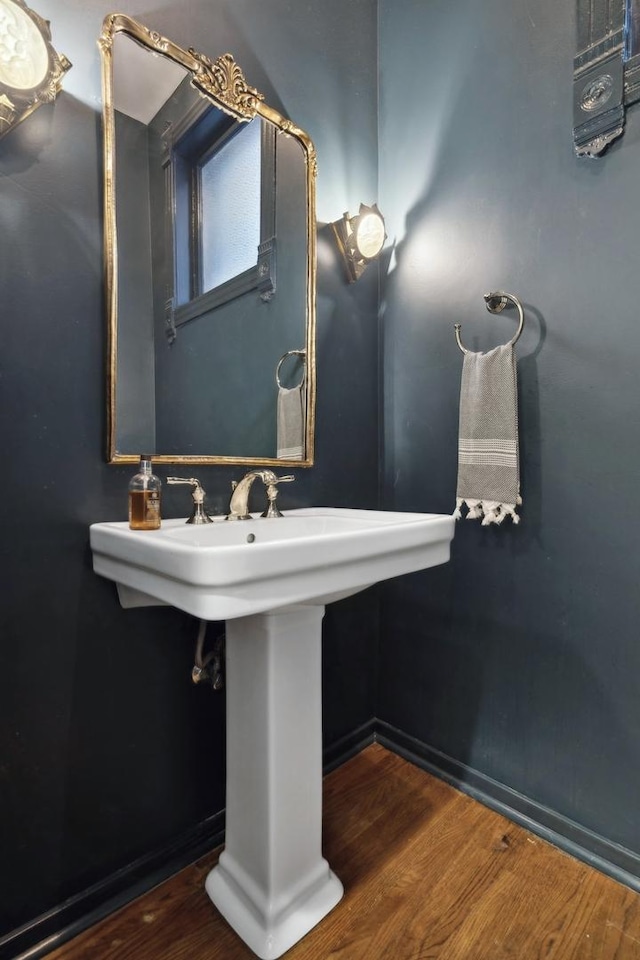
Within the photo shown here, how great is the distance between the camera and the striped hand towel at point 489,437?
47.6 inches

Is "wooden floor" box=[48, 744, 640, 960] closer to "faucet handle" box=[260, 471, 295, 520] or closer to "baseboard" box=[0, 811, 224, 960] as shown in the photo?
"baseboard" box=[0, 811, 224, 960]

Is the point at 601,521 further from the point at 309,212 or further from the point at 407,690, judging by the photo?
the point at 309,212

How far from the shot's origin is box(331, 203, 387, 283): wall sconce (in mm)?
1439

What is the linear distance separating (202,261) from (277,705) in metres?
1.04

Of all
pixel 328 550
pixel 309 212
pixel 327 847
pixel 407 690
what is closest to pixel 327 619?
pixel 407 690

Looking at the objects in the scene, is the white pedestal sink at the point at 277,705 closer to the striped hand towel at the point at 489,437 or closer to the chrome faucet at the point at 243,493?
the chrome faucet at the point at 243,493

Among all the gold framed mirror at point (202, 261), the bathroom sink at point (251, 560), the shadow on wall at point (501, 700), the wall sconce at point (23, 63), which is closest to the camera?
the bathroom sink at point (251, 560)

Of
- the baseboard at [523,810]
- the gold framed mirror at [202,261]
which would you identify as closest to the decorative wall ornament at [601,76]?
the gold framed mirror at [202,261]

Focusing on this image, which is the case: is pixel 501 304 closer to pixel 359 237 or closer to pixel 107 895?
pixel 359 237

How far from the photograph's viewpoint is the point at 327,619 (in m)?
1.51

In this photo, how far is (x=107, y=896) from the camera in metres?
1.02

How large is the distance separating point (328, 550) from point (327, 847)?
89 cm

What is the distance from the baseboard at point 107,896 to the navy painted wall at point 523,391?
27.5 inches

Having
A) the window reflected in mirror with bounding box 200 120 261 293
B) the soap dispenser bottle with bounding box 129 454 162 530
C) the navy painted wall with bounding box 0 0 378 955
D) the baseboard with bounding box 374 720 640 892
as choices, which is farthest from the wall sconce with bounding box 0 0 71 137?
the baseboard with bounding box 374 720 640 892
